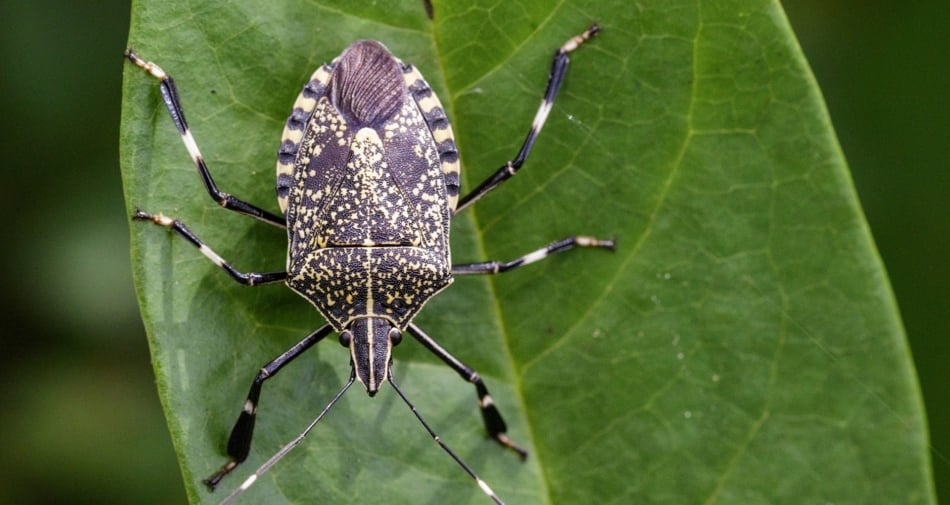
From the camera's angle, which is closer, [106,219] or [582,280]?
[582,280]

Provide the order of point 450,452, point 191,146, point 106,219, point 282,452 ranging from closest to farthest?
point 191,146 → point 282,452 → point 450,452 → point 106,219

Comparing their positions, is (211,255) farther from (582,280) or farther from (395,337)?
(582,280)

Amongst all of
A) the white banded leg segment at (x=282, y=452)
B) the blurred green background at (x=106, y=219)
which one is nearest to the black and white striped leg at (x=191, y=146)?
the white banded leg segment at (x=282, y=452)

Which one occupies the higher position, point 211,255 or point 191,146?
point 191,146

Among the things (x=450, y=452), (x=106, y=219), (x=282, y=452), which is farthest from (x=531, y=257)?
(x=106, y=219)

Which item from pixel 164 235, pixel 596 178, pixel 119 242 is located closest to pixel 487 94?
pixel 596 178

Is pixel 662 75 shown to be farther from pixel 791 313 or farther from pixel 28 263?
pixel 28 263
